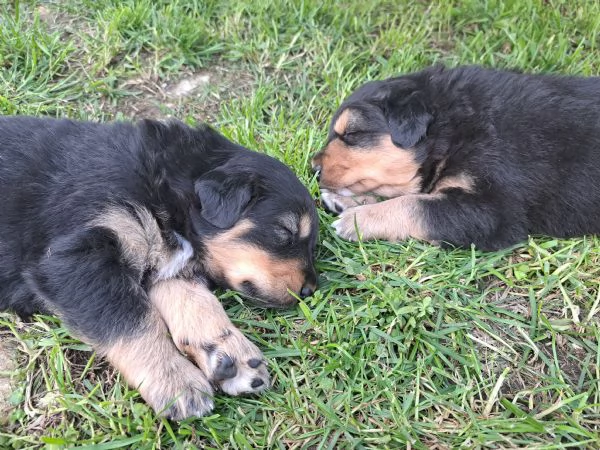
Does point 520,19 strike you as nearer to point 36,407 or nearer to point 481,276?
point 481,276

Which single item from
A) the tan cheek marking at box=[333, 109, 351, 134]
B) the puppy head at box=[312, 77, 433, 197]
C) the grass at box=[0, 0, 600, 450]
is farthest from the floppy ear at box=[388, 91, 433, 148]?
the grass at box=[0, 0, 600, 450]

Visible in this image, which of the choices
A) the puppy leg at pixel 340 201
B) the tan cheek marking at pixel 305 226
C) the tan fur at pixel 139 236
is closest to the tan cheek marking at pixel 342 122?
the puppy leg at pixel 340 201

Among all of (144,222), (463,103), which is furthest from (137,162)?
(463,103)

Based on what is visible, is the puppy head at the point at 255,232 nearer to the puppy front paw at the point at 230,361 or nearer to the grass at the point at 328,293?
the grass at the point at 328,293

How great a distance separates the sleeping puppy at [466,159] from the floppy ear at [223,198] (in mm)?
892

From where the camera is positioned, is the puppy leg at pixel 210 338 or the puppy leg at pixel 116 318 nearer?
the puppy leg at pixel 116 318

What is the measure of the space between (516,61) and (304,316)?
340cm

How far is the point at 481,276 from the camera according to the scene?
3375mm

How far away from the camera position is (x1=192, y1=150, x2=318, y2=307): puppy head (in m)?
3.01

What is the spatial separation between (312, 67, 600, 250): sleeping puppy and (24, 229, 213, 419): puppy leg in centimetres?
146

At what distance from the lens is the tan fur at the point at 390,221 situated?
3.63m

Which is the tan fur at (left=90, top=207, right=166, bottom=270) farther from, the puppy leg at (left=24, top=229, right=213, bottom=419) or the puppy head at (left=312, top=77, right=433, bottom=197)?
the puppy head at (left=312, top=77, right=433, bottom=197)

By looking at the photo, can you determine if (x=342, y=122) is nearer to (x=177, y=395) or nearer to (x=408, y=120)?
(x=408, y=120)

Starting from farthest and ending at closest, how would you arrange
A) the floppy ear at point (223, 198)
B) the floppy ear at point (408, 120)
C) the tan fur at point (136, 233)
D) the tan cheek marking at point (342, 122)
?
the tan cheek marking at point (342, 122), the floppy ear at point (408, 120), the floppy ear at point (223, 198), the tan fur at point (136, 233)
